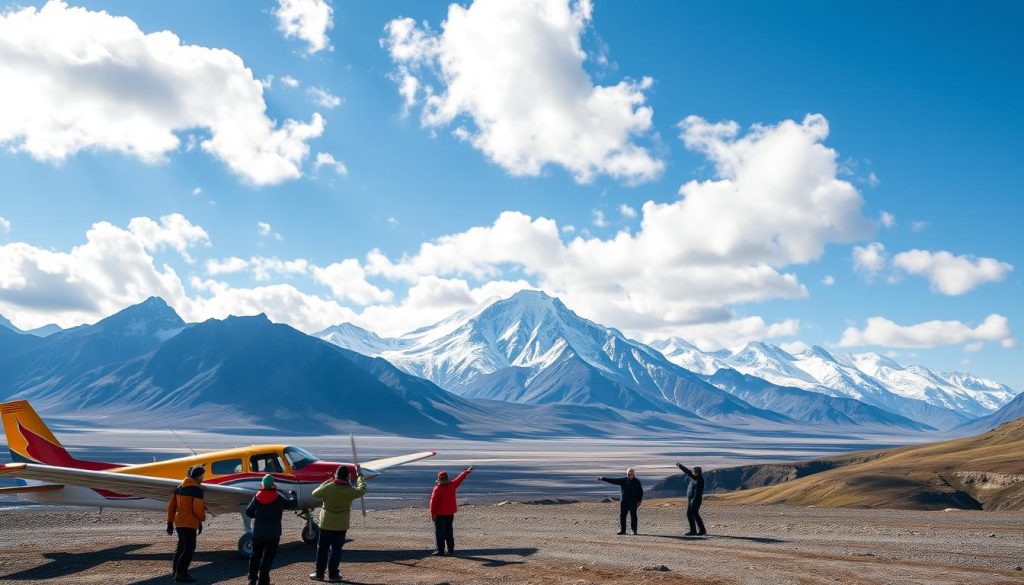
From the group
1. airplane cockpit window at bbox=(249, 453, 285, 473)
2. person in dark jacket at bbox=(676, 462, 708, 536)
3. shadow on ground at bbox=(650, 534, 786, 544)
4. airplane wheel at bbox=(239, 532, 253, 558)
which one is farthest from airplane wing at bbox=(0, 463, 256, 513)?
person in dark jacket at bbox=(676, 462, 708, 536)

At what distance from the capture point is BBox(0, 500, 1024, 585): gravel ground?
1925 centimetres

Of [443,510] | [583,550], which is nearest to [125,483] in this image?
[443,510]

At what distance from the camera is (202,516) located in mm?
18797

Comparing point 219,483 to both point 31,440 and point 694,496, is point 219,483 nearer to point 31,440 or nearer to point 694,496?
point 31,440

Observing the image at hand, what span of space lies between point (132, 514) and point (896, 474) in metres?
64.4

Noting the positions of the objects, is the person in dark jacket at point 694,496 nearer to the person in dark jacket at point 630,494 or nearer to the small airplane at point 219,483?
the person in dark jacket at point 630,494

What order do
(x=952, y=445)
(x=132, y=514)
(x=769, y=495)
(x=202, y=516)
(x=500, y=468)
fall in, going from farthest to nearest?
(x=500, y=468), (x=952, y=445), (x=769, y=495), (x=132, y=514), (x=202, y=516)

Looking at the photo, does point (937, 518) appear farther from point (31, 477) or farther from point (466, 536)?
point (31, 477)

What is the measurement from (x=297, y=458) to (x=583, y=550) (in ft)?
29.9

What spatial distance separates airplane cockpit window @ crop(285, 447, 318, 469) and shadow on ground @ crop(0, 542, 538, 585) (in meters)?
2.55

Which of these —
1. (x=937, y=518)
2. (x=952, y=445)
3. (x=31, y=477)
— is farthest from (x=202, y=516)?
(x=952, y=445)

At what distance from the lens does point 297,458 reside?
2430 centimetres

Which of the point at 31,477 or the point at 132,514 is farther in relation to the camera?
the point at 132,514

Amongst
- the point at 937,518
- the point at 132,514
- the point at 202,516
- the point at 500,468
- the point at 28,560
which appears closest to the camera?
the point at 202,516
